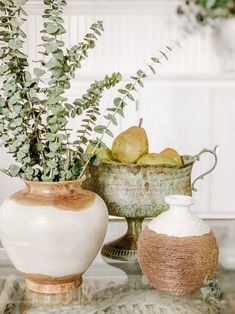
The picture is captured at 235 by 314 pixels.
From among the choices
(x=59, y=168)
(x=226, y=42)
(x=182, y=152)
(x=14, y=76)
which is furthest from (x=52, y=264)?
(x=182, y=152)

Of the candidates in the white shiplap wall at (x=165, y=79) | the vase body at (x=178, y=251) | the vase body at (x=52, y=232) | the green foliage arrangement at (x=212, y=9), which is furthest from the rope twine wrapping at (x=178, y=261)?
the white shiplap wall at (x=165, y=79)

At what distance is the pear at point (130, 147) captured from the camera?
128 centimetres

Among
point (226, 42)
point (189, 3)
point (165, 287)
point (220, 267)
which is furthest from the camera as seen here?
point (220, 267)

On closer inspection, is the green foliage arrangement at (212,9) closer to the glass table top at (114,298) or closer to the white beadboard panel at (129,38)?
the glass table top at (114,298)

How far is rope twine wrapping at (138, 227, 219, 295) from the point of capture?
1.04m

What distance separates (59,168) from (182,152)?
58.8 inches

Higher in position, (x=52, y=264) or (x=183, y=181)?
(x=183, y=181)

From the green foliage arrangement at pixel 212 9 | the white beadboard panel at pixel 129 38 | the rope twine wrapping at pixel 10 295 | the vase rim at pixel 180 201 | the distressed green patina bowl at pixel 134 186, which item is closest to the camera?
the green foliage arrangement at pixel 212 9

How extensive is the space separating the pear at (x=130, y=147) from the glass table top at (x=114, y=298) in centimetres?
23

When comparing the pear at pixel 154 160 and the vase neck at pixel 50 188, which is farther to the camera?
the pear at pixel 154 160

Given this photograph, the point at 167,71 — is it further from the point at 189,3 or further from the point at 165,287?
the point at 189,3

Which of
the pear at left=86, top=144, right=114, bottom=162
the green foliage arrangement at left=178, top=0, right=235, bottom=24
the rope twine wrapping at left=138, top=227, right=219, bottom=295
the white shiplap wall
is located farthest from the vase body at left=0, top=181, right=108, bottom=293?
the white shiplap wall

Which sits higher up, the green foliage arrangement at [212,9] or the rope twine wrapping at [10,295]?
the green foliage arrangement at [212,9]

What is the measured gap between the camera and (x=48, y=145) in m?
1.10
